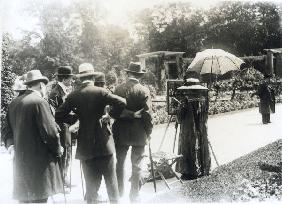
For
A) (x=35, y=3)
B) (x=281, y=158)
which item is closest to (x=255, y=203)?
(x=281, y=158)

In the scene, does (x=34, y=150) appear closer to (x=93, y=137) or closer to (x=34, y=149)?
(x=34, y=149)

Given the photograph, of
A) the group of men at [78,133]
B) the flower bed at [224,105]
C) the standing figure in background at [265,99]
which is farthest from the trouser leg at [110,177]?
the flower bed at [224,105]

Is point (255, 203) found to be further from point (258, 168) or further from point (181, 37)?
point (181, 37)

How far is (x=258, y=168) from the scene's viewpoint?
7254 mm

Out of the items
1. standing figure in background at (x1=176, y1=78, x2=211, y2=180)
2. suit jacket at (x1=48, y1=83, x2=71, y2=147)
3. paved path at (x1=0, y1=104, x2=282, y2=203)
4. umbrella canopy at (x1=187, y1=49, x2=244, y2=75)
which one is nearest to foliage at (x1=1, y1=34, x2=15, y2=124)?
paved path at (x1=0, y1=104, x2=282, y2=203)

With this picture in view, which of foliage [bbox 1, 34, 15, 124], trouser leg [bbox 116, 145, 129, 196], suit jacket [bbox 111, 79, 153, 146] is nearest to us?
suit jacket [bbox 111, 79, 153, 146]

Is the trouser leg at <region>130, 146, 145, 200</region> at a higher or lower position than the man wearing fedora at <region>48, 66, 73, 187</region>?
lower

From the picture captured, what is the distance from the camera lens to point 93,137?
5137 mm

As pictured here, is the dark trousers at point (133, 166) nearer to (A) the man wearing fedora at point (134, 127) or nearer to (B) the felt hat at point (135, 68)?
(A) the man wearing fedora at point (134, 127)

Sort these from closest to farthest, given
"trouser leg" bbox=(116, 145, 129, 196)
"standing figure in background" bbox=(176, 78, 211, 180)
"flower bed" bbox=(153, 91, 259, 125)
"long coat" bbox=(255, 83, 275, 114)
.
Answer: "trouser leg" bbox=(116, 145, 129, 196), "standing figure in background" bbox=(176, 78, 211, 180), "long coat" bbox=(255, 83, 275, 114), "flower bed" bbox=(153, 91, 259, 125)

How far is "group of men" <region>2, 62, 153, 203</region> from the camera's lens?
4.81 m

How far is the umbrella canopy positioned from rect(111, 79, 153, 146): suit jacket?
3.11m

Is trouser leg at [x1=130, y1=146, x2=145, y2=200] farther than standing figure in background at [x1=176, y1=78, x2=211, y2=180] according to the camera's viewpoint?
No

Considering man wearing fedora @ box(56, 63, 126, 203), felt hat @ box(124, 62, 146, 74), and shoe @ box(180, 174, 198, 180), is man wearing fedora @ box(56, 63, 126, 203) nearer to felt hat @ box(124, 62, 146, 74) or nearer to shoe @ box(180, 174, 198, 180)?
A: felt hat @ box(124, 62, 146, 74)
